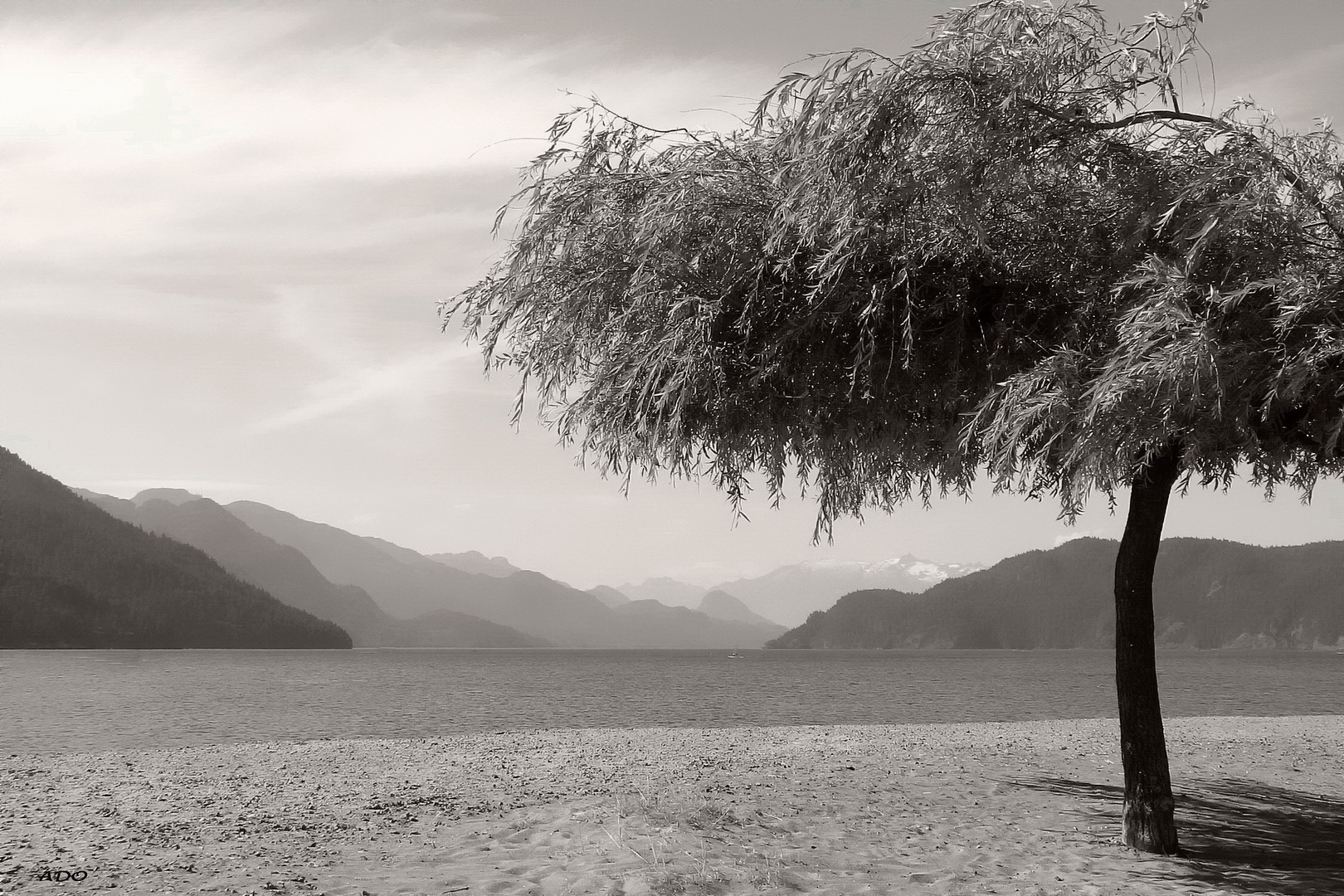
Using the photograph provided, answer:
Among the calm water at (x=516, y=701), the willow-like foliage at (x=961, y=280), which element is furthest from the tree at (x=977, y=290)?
the calm water at (x=516, y=701)

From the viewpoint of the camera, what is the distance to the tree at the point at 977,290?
8.03 m

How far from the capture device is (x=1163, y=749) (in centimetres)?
1049

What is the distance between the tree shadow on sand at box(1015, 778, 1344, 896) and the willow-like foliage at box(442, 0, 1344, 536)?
13.6 feet

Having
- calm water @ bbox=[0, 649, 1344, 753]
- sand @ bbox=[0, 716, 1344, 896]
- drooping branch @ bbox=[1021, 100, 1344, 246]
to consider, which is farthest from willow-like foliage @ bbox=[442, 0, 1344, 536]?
calm water @ bbox=[0, 649, 1344, 753]

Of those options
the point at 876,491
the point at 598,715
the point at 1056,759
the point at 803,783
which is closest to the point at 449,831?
the point at 803,783

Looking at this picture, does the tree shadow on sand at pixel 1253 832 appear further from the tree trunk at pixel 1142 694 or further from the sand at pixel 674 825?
the tree trunk at pixel 1142 694

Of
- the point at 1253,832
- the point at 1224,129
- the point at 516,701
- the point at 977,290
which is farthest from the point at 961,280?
the point at 516,701

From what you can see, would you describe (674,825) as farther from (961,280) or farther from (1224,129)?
(1224,129)

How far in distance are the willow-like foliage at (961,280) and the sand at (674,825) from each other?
3.98 metres

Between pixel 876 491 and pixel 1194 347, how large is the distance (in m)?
5.40

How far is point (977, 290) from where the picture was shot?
9656mm

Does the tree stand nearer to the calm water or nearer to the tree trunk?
the tree trunk

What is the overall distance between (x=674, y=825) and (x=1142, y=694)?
534cm

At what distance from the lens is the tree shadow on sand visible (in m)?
9.70
